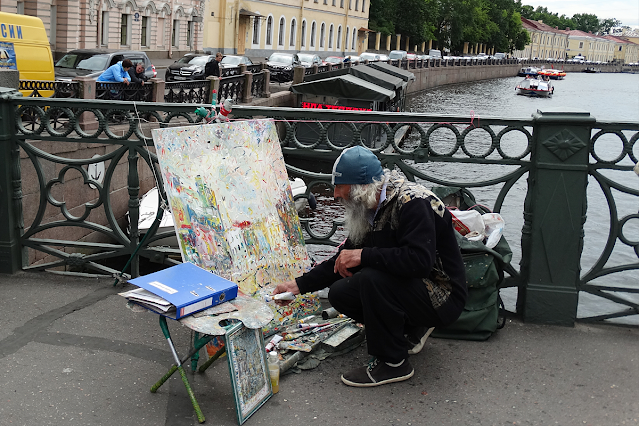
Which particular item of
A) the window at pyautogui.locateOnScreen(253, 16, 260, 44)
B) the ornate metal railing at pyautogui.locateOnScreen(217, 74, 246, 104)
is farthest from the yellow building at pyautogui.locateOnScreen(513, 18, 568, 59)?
the ornate metal railing at pyautogui.locateOnScreen(217, 74, 246, 104)

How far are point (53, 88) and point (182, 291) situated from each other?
920 centimetres

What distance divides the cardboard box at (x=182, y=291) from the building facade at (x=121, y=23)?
82.5ft

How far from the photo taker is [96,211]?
10.8 metres

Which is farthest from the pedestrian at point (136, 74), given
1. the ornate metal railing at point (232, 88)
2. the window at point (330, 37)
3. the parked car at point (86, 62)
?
the window at point (330, 37)

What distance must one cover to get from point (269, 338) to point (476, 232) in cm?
126

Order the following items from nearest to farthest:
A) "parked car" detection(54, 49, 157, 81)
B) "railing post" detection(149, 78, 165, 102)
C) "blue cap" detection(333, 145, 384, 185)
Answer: "blue cap" detection(333, 145, 384, 185) < "railing post" detection(149, 78, 165, 102) < "parked car" detection(54, 49, 157, 81)

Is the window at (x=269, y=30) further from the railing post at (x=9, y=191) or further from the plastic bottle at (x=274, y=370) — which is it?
the plastic bottle at (x=274, y=370)

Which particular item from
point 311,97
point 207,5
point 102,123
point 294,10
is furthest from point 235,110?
point 294,10

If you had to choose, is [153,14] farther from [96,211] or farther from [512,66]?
[512,66]

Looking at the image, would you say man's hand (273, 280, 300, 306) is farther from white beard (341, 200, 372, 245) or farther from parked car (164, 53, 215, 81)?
parked car (164, 53, 215, 81)

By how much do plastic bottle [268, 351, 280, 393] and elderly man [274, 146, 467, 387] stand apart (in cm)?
33

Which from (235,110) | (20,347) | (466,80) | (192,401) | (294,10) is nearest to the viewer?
(192,401)

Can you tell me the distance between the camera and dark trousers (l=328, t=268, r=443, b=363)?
3189 mm

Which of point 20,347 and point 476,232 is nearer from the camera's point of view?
point 20,347
